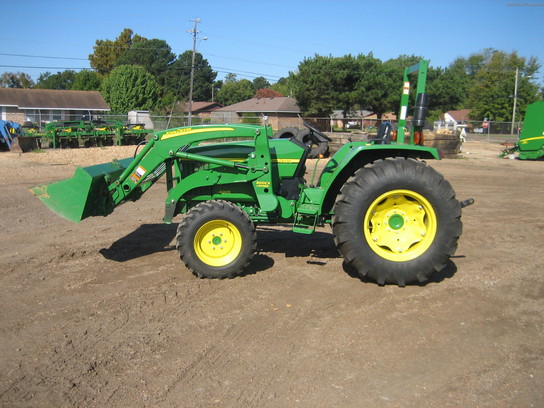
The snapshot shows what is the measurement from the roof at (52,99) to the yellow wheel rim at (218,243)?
53.0 metres

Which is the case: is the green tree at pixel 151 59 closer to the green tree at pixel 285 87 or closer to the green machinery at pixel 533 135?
the green tree at pixel 285 87

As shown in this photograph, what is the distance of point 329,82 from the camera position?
38.4 metres

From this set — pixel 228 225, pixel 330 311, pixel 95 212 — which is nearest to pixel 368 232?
pixel 330 311

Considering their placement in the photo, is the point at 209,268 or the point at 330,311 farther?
the point at 209,268

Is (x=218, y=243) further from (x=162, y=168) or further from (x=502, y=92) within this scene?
(x=502, y=92)

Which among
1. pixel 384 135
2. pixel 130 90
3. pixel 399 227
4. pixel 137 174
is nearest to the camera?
pixel 399 227

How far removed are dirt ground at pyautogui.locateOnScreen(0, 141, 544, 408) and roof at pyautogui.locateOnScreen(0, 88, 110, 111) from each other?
168 feet

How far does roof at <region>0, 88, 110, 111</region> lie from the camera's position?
51.7 meters

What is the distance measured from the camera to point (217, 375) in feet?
11.1

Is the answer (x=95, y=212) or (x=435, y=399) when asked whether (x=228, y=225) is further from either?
(x=435, y=399)

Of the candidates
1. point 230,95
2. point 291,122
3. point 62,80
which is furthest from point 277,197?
point 62,80

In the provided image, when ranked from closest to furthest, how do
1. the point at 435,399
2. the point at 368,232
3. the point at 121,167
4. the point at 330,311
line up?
the point at 435,399 → the point at 330,311 → the point at 368,232 → the point at 121,167

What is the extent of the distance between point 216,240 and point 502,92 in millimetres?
55460

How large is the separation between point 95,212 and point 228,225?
5.28 feet
